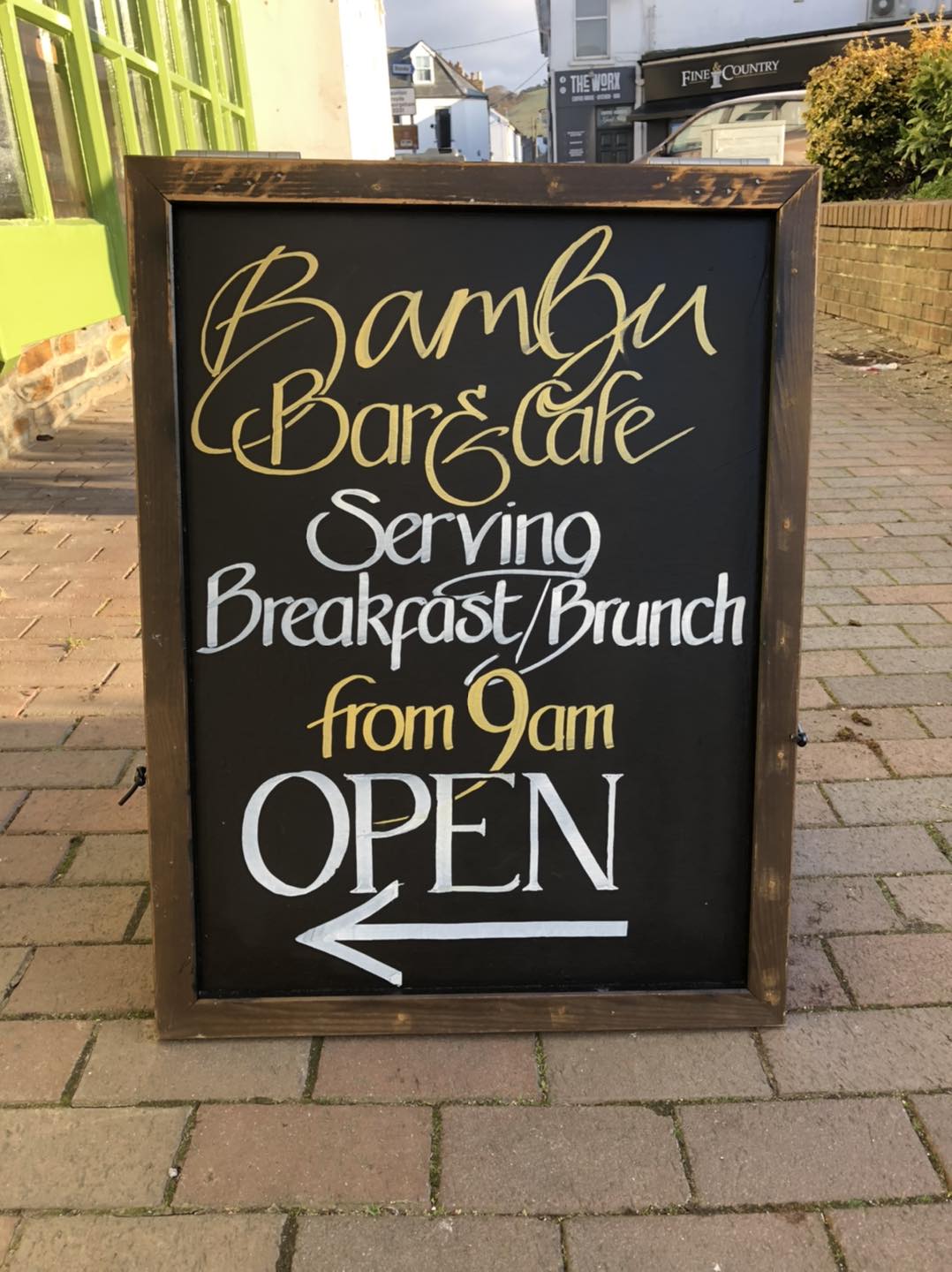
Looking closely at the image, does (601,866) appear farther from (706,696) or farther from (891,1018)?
(891,1018)

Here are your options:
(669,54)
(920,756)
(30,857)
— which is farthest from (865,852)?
(669,54)

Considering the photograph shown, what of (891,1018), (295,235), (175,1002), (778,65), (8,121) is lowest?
(891,1018)

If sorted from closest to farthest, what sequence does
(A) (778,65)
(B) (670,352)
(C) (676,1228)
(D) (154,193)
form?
1. (C) (676,1228)
2. (D) (154,193)
3. (B) (670,352)
4. (A) (778,65)

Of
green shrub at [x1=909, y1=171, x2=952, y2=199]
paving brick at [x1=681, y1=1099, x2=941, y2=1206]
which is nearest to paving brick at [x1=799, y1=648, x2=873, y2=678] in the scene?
paving brick at [x1=681, y1=1099, x2=941, y2=1206]

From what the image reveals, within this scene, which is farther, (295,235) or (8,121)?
(8,121)

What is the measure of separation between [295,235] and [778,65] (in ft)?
92.3

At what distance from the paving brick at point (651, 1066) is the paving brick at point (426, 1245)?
10.7 inches

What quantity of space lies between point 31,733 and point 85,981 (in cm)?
116

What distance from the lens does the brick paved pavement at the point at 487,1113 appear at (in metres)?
1.61

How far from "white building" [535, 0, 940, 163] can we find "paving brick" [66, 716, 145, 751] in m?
24.4

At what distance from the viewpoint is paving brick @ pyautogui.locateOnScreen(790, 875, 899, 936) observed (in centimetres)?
230

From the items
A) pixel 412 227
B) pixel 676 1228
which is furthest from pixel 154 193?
pixel 676 1228

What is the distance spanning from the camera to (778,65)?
85.5ft

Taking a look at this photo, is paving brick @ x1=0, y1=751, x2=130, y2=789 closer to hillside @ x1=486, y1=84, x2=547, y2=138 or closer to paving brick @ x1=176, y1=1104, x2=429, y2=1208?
paving brick @ x1=176, y1=1104, x2=429, y2=1208
